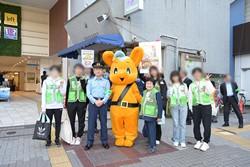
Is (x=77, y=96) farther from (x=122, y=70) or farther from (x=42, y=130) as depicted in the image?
(x=122, y=70)

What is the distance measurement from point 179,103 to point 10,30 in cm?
1512

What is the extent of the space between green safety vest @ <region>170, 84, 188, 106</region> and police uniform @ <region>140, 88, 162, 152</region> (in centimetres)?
47

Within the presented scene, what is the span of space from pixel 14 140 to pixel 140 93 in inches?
129

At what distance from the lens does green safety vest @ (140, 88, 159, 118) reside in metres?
5.18

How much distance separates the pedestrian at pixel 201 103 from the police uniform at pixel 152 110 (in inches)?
33.6

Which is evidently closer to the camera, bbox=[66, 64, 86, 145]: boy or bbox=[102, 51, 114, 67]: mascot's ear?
bbox=[66, 64, 86, 145]: boy

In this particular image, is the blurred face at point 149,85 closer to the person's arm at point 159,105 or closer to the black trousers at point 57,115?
the person's arm at point 159,105

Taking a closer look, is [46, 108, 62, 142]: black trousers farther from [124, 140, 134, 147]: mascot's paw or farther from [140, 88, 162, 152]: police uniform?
[140, 88, 162, 152]: police uniform

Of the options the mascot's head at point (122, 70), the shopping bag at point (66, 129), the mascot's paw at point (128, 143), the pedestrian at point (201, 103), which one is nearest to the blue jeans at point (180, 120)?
the pedestrian at point (201, 103)

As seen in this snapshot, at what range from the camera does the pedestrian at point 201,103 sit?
5.39 metres

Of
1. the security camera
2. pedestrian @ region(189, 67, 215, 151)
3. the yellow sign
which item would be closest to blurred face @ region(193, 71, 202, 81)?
pedestrian @ region(189, 67, 215, 151)

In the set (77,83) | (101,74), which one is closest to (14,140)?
(77,83)

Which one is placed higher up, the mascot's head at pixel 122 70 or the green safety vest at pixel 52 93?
the mascot's head at pixel 122 70

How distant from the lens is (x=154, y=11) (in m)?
9.94
